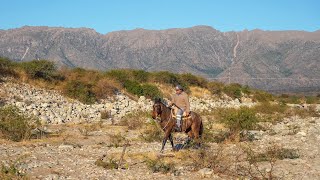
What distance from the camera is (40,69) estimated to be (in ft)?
115

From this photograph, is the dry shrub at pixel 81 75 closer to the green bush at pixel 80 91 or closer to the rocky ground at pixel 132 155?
the green bush at pixel 80 91

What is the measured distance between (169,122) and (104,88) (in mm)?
22109

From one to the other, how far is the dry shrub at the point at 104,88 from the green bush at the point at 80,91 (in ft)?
2.66

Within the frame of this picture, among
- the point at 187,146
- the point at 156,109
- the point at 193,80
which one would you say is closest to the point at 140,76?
the point at 193,80

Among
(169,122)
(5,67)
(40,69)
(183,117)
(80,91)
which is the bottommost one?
(169,122)

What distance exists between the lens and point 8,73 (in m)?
33.6

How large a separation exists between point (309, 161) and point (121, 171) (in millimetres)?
5944

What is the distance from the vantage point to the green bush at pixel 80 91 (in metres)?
32.7

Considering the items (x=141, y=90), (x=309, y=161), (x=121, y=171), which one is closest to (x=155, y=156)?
(x=121, y=171)

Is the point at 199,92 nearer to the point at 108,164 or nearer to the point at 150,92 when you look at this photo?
the point at 150,92

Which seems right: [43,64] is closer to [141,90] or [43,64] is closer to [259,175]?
[141,90]

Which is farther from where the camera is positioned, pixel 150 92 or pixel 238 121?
pixel 150 92

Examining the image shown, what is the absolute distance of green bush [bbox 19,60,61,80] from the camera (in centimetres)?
3488

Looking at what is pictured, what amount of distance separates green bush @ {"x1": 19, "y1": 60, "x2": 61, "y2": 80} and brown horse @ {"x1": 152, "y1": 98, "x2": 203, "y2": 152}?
901 inches
